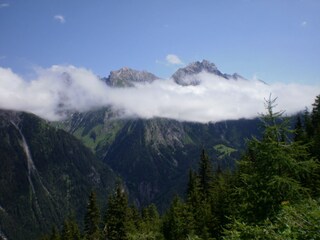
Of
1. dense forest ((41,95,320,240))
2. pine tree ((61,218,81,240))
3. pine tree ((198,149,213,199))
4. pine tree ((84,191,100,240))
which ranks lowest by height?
pine tree ((61,218,81,240))

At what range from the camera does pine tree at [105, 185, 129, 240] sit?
64938 millimetres

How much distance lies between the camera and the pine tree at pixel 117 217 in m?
64.9

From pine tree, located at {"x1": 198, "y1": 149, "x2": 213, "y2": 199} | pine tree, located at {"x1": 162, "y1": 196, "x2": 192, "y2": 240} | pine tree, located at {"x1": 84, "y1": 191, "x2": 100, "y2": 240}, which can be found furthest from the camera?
pine tree, located at {"x1": 84, "y1": 191, "x2": 100, "y2": 240}

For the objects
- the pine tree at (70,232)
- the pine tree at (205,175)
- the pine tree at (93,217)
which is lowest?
the pine tree at (70,232)

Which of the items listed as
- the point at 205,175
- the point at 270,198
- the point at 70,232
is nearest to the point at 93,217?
the point at 70,232

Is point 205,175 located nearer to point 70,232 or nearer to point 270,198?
point 70,232

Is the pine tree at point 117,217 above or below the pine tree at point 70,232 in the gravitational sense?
above

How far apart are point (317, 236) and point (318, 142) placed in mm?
51773

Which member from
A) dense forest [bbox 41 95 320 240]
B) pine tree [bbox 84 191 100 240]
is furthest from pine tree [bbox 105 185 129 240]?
dense forest [bbox 41 95 320 240]

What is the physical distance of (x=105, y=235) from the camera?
7000 cm

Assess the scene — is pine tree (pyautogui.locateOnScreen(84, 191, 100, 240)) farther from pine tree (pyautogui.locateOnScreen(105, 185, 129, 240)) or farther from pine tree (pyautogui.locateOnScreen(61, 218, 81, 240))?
pine tree (pyautogui.locateOnScreen(61, 218, 81, 240))

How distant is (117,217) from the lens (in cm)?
6569

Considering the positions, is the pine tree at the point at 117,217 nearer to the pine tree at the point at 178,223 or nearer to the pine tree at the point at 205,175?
the pine tree at the point at 178,223

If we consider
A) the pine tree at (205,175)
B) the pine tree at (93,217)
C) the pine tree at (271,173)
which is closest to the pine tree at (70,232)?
the pine tree at (93,217)
